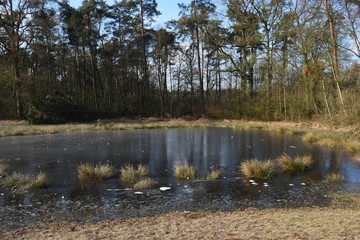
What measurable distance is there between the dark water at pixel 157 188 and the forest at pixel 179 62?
980 cm

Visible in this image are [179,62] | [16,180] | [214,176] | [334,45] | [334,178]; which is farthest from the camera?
[179,62]

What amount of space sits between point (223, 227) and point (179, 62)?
3640 centimetres

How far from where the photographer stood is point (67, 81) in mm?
41281

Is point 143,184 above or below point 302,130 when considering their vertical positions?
below

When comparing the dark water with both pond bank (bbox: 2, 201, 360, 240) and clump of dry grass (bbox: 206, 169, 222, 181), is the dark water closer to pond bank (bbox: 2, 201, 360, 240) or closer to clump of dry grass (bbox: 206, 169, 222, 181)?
clump of dry grass (bbox: 206, 169, 222, 181)

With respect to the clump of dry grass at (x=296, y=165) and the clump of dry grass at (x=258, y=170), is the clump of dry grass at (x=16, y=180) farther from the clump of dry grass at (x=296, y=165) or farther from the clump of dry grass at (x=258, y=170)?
the clump of dry grass at (x=296, y=165)

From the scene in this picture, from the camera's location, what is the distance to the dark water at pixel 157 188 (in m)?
6.40

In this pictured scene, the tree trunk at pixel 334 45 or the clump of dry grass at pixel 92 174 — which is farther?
the tree trunk at pixel 334 45

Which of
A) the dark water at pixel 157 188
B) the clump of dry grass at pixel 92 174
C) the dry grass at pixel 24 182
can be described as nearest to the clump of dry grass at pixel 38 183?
the dry grass at pixel 24 182

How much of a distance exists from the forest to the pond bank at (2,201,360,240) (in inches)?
569

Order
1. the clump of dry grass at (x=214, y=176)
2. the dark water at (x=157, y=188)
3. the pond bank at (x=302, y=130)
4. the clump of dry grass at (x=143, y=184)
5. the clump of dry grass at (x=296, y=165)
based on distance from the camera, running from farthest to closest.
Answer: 1. the pond bank at (x=302, y=130)
2. the clump of dry grass at (x=296, y=165)
3. the clump of dry grass at (x=214, y=176)
4. the clump of dry grass at (x=143, y=184)
5. the dark water at (x=157, y=188)

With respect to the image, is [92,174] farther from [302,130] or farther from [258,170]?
[302,130]

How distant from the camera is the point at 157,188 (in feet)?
26.0

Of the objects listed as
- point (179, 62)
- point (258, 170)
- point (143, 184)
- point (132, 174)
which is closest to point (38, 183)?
point (132, 174)
